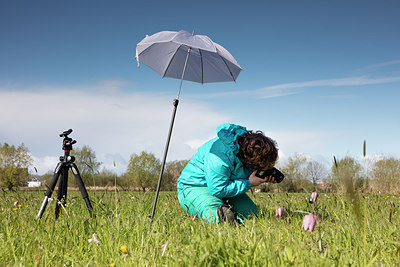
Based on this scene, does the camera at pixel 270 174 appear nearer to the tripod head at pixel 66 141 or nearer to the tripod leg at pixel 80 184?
the tripod leg at pixel 80 184

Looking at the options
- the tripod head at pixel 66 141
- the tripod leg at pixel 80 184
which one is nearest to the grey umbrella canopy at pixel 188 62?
the tripod head at pixel 66 141

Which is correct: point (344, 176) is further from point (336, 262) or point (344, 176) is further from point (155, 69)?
point (155, 69)

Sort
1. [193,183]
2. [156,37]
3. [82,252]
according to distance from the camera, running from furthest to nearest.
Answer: [193,183]
[156,37]
[82,252]

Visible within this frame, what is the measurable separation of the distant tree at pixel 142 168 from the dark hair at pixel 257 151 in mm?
37281

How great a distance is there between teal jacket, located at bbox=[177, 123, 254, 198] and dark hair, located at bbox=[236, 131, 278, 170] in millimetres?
125

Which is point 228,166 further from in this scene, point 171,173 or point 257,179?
point 171,173

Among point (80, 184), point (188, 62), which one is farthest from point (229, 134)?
point (80, 184)

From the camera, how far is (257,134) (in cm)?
455

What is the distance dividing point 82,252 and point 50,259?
0.34 meters

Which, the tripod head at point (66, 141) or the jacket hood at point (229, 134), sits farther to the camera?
the tripod head at point (66, 141)

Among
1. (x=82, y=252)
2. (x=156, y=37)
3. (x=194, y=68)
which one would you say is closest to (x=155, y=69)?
(x=194, y=68)

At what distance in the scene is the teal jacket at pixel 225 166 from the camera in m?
4.43

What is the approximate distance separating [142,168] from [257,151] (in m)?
40.3

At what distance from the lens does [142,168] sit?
43406 millimetres
